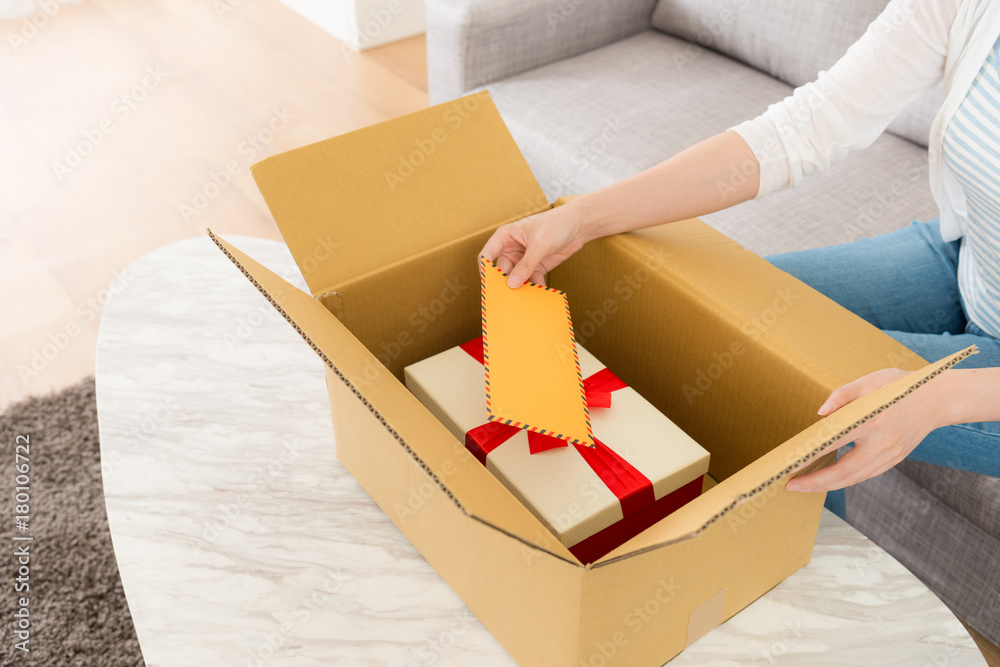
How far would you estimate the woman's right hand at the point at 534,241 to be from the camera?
848mm

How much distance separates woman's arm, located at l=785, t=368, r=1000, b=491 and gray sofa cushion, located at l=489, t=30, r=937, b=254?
685 millimetres

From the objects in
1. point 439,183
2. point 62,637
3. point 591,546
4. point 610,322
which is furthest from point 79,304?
point 591,546

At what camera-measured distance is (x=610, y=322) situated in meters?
0.92

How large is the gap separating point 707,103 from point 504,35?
465 millimetres

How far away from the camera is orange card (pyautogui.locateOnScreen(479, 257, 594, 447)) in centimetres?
69

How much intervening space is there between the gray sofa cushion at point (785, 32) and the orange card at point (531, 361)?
1135mm

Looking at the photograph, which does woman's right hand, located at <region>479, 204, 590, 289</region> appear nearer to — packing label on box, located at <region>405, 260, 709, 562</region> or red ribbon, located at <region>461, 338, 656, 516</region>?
packing label on box, located at <region>405, 260, 709, 562</region>

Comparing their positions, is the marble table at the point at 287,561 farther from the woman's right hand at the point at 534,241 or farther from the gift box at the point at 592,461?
the woman's right hand at the point at 534,241

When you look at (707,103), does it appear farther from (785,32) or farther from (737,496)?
(737,496)

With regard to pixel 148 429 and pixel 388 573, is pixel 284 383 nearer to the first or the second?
pixel 148 429

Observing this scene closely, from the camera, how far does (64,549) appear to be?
132 centimetres

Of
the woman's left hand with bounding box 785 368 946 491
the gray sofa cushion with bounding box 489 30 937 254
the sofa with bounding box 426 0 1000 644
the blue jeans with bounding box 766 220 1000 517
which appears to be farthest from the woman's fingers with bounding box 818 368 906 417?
the gray sofa cushion with bounding box 489 30 937 254

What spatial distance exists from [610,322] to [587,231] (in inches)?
4.5

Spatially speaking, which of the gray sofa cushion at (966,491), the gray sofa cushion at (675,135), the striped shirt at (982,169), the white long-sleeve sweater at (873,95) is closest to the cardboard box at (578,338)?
the white long-sleeve sweater at (873,95)
